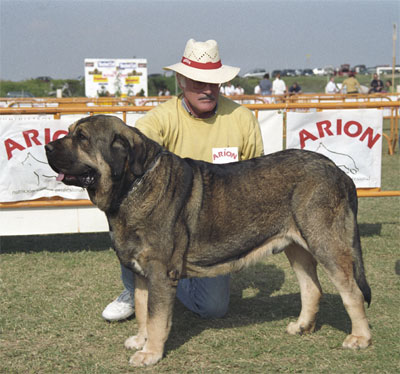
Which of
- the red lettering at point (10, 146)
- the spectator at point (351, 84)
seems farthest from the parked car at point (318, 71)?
the red lettering at point (10, 146)

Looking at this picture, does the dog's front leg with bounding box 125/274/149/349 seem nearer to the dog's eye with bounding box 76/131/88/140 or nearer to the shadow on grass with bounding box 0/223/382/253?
the dog's eye with bounding box 76/131/88/140

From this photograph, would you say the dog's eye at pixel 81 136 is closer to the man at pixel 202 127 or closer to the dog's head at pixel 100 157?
the dog's head at pixel 100 157

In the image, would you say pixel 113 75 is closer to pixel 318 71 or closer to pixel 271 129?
pixel 271 129

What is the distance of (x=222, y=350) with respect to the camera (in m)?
4.05

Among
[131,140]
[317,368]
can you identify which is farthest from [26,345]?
[317,368]

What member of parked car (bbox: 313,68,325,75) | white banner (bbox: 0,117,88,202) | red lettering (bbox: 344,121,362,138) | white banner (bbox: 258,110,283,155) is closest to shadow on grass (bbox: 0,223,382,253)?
white banner (bbox: 0,117,88,202)

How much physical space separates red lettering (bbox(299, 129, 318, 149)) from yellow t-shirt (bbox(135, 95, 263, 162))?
2.34 meters

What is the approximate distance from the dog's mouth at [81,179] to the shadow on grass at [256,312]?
57.1 inches

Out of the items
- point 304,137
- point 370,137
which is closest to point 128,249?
point 304,137

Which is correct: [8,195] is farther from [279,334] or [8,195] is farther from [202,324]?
[279,334]

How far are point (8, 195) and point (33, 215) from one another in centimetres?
38

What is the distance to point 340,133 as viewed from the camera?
6934 mm

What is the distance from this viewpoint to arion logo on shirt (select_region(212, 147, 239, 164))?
4.57 meters

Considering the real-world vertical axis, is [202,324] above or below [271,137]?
below
